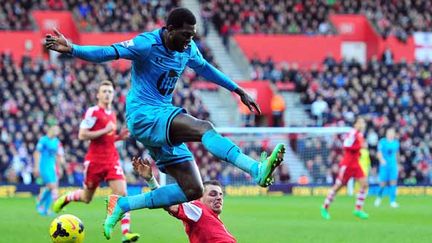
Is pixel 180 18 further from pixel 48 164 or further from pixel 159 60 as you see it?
pixel 48 164

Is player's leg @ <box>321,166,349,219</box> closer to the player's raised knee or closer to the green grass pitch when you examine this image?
the green grass pitch

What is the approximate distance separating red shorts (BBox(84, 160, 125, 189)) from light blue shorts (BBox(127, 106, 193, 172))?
216 inches

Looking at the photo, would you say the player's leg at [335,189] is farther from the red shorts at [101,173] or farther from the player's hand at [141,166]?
the player's hand at [141,166]

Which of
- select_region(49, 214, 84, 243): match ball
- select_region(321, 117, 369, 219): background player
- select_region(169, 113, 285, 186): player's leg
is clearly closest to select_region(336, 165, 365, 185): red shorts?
select_region(321, 117, 369, 219): background player

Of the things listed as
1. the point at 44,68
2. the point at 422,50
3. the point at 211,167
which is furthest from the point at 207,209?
the point at 422,50

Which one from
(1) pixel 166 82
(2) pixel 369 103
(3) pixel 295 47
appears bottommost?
(1) pixel 166 82

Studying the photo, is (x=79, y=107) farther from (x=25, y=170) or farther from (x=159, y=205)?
(x=159, y=205)

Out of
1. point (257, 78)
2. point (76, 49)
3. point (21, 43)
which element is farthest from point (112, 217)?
point (257, 78)

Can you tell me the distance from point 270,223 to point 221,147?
1020cm

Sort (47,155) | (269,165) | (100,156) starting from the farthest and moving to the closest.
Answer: (47,155) < (100,156) < (269,165)

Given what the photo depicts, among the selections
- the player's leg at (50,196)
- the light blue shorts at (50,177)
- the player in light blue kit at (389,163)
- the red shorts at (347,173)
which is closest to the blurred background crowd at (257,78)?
the player in light blue kit at (389,163)

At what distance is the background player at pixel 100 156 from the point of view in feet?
53.5

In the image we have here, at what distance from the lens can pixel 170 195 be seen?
10.7 metres

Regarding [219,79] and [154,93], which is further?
[219,79]
